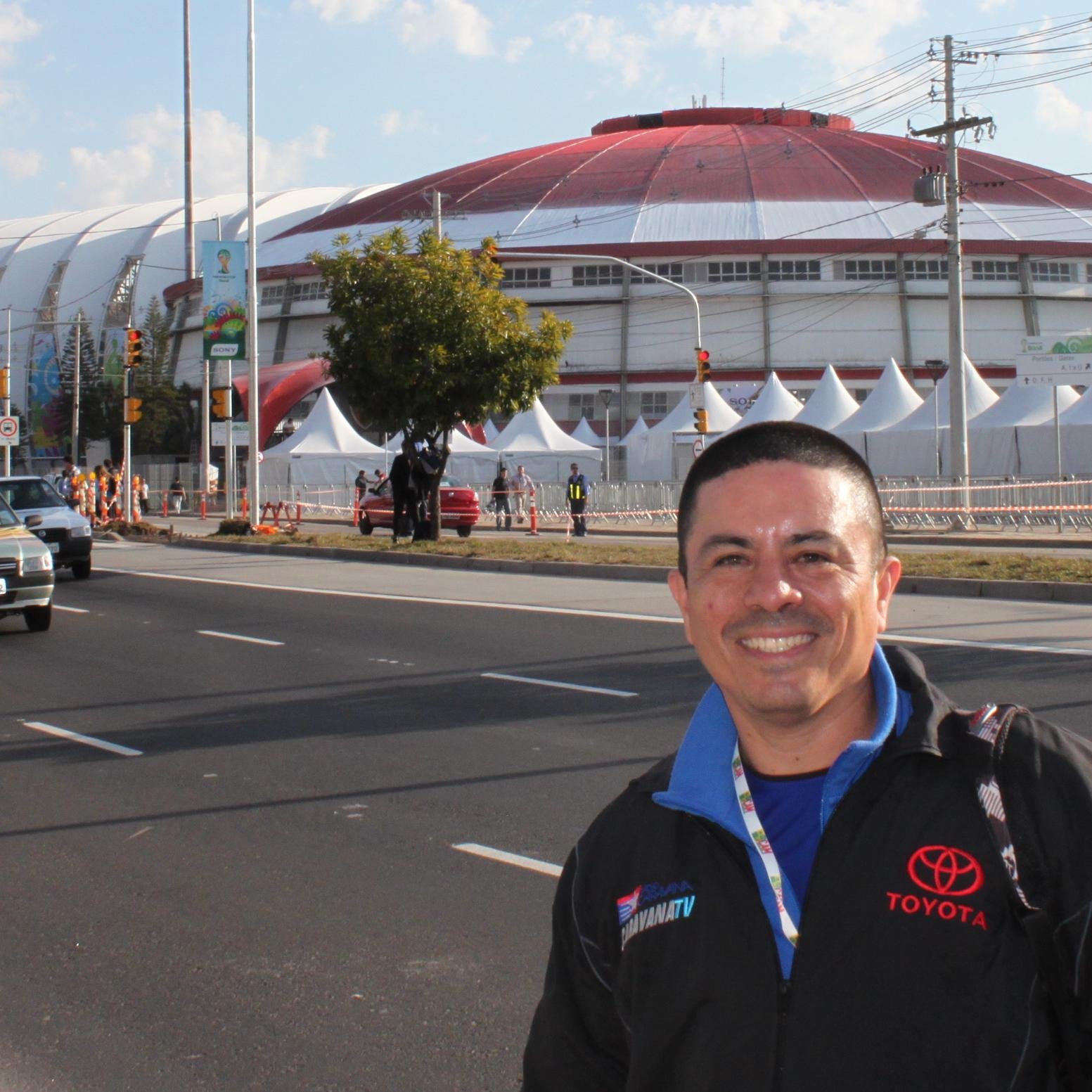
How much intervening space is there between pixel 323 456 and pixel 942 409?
21.7 m

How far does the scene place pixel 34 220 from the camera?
409 ft

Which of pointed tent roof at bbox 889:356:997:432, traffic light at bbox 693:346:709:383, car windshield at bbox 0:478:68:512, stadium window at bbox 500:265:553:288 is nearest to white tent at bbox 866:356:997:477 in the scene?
pointed tent roof at bbox 889:356:997:432

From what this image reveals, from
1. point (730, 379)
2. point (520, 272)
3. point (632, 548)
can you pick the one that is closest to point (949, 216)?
point (632, 548)

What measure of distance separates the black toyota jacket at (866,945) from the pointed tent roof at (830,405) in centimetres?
4075

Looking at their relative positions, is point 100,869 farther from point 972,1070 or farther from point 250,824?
point 972,1070

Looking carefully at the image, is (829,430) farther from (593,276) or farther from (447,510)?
(593,276)

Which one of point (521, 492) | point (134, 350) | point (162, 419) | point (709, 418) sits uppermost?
point (162, 419)

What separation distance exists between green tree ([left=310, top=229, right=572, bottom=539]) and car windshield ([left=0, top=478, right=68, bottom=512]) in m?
7.05

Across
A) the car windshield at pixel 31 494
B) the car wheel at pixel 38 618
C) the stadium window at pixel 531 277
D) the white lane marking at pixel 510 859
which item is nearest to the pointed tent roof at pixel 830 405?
the car windshield at pixel 31 494

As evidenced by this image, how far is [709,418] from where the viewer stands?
4516 centimetres

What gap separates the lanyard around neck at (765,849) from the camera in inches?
75.5

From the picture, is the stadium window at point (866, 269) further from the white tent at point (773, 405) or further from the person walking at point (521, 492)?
the person walking at point (521, 492)

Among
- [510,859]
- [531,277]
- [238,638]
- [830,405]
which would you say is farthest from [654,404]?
[510,859]

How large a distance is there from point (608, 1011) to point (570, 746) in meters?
6.99
